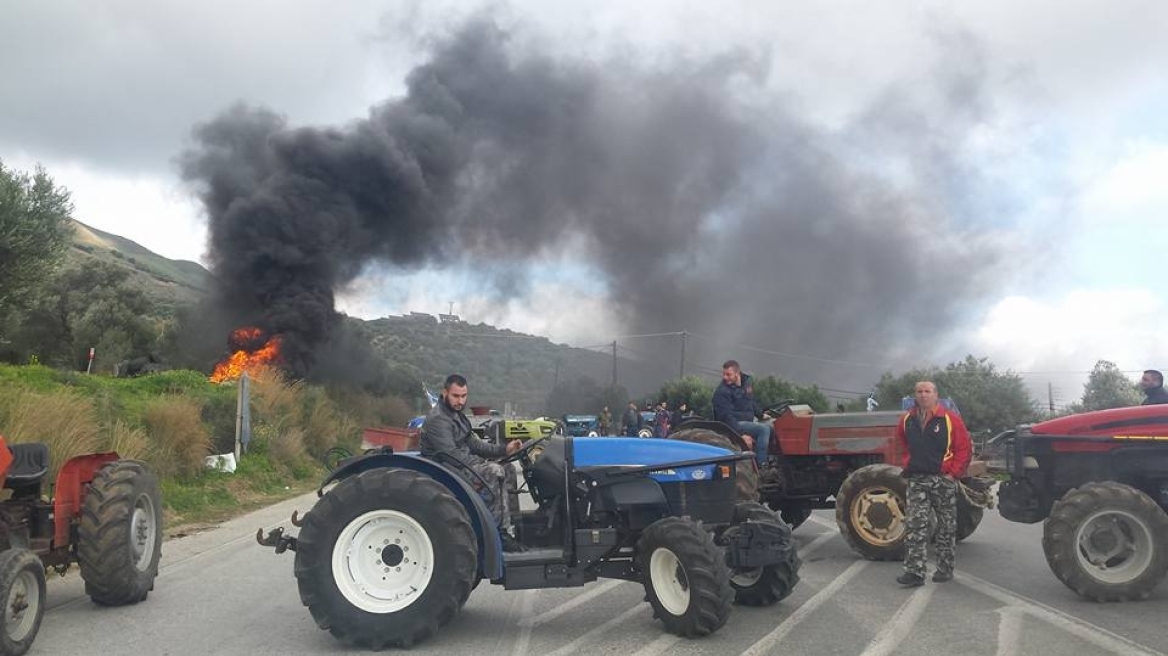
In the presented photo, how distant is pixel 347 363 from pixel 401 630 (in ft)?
96.3

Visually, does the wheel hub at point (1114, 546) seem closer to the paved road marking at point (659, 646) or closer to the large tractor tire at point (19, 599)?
the paved road marking at point (659, 646)

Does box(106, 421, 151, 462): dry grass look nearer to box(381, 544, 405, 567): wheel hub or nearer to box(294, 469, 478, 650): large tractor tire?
box(294, 469, 478, 650): large tractor tire

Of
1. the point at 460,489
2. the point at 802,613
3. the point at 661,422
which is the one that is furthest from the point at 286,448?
the point at 802,613

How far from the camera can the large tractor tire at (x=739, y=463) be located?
26.8ft

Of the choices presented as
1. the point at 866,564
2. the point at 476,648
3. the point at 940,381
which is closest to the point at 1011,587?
the point at 866,564

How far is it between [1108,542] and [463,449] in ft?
15.5

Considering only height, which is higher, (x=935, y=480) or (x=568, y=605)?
(x=935, y=480)

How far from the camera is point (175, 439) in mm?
14398

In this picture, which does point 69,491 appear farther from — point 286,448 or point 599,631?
point 286,448

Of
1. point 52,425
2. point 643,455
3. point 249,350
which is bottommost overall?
point 643,455

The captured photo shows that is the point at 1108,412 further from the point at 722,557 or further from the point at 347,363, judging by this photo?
the point at 347,363

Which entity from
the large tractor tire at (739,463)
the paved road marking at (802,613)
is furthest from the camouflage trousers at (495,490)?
the large tractor tire at (739,463)

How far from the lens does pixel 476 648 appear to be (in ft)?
17.4

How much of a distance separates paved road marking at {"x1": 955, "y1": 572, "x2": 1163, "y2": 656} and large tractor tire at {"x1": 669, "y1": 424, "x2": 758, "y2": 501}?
6.20 feet
